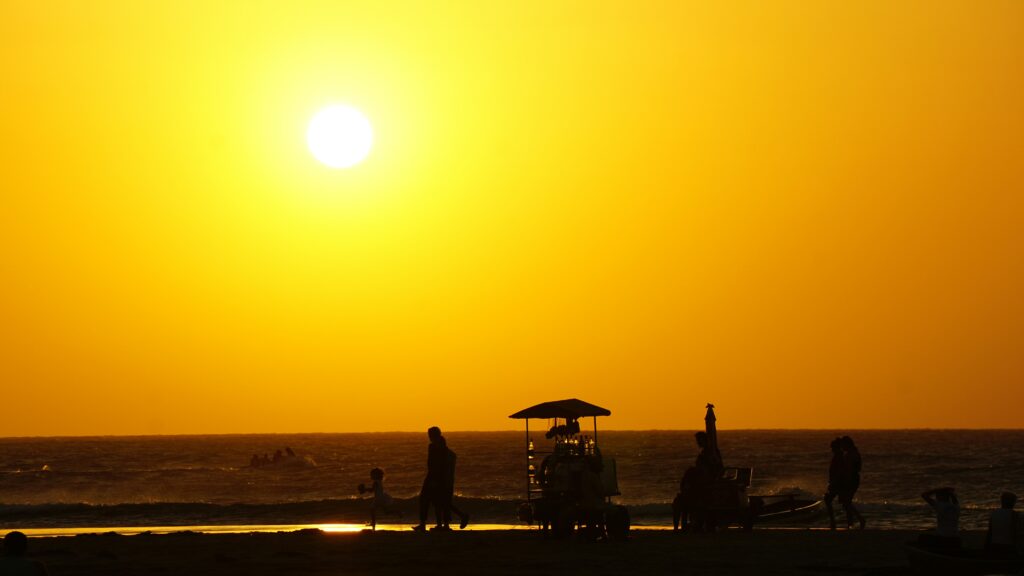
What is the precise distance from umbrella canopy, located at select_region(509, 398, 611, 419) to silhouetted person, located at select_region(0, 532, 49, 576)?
47.7 feet

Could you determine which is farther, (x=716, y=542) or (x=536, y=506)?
(x=536, y=506)

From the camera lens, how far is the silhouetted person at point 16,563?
13555 mm

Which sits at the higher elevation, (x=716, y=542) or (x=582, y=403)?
(x=582, y=403)

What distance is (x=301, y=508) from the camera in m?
44.6

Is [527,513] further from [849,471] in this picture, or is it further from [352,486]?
[352,486]

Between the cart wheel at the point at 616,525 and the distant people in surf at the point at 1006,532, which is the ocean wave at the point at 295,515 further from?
the distant people in surf at the point at 1006,532

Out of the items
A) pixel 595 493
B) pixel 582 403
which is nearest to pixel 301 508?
pixel 582 403

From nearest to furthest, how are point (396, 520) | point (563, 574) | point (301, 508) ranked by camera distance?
point (563, 574), point (396, 520), point (301, 508)

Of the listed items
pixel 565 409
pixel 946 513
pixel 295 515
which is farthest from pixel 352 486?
pixel 946 513

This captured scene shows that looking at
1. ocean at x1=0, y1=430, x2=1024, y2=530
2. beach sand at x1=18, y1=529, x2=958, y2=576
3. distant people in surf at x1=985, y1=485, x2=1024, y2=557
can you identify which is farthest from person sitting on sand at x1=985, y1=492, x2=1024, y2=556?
ocean at x1=0, y1=430, x2=1024, y2=530

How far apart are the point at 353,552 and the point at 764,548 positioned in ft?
20.1

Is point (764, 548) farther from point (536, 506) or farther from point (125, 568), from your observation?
point (125, 568)

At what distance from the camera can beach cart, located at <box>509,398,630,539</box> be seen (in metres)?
23.2

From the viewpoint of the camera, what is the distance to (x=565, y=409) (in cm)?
2734
